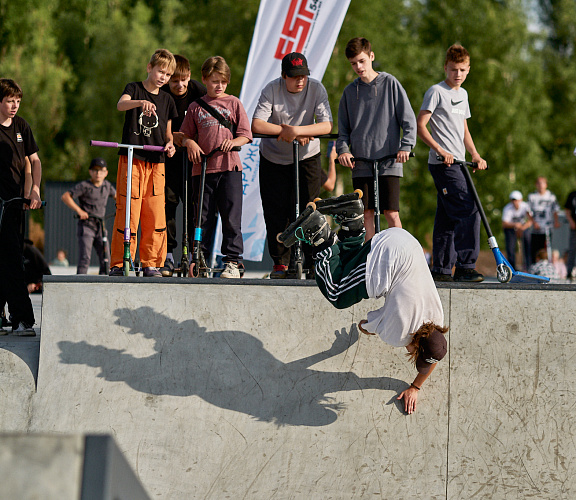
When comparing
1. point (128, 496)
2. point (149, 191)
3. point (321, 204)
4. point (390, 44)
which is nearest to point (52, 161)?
point (390, 44)

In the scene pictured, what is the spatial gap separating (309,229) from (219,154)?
1.74 meters

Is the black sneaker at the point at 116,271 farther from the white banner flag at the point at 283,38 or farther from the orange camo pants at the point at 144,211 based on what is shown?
the white banner flag at the point at 283,38

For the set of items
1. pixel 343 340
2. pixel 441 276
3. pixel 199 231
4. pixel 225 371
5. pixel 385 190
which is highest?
pixel 385 190

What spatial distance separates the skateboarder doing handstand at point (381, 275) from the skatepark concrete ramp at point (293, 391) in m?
0.56

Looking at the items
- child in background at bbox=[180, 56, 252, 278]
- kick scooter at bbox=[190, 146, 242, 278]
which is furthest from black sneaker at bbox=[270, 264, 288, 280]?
kick scooter at bbox=[190, 146, 242, 278]

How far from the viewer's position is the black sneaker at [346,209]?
420cm

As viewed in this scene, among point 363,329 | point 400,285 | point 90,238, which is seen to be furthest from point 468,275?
point 90,238

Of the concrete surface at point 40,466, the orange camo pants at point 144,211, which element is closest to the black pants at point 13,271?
the orange camo pants at point 144,211

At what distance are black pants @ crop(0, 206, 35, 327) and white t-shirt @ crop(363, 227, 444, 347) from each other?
2.69 m

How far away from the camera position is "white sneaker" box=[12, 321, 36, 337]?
5176 millimetres

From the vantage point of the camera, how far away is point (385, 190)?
5691mm

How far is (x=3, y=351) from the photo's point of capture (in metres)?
4.74

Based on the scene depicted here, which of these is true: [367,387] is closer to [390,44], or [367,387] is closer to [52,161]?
[390,44]

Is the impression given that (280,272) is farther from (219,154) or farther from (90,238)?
(90,238)
